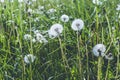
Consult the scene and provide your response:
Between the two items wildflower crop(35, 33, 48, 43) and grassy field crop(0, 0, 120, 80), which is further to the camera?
wildflower crop(35, 33, 48, 43)

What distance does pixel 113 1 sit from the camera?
103 inches

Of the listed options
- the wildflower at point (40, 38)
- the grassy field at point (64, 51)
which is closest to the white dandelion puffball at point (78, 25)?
the grassy field at point (64, 51)

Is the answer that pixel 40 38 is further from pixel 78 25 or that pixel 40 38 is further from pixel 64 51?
pixel 78 25

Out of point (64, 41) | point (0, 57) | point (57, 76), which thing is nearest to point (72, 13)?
point (64, 41)

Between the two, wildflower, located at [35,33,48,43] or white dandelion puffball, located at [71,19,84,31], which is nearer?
white dandelion puffball, located at [71,19,84,31]

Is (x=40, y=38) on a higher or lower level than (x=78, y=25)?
lower

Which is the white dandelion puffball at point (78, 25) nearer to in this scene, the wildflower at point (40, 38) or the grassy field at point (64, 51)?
the grassy field at point (64, 51)

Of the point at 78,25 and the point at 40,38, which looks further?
the point at 40,38

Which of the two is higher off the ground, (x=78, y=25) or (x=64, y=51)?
(x=78, y=25)

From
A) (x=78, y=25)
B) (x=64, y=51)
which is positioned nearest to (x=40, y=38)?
(x=64, y=51)

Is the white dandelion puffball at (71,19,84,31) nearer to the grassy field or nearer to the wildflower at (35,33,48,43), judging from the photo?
the grassy field

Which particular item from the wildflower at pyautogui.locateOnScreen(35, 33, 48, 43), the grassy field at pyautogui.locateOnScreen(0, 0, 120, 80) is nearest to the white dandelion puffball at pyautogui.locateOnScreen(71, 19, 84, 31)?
the grassy field at pyautogui.locateOnScreen(0, 0, 120, 80)

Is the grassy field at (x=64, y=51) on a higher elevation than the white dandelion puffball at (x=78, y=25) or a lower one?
lower

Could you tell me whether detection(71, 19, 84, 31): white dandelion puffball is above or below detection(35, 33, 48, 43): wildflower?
above
